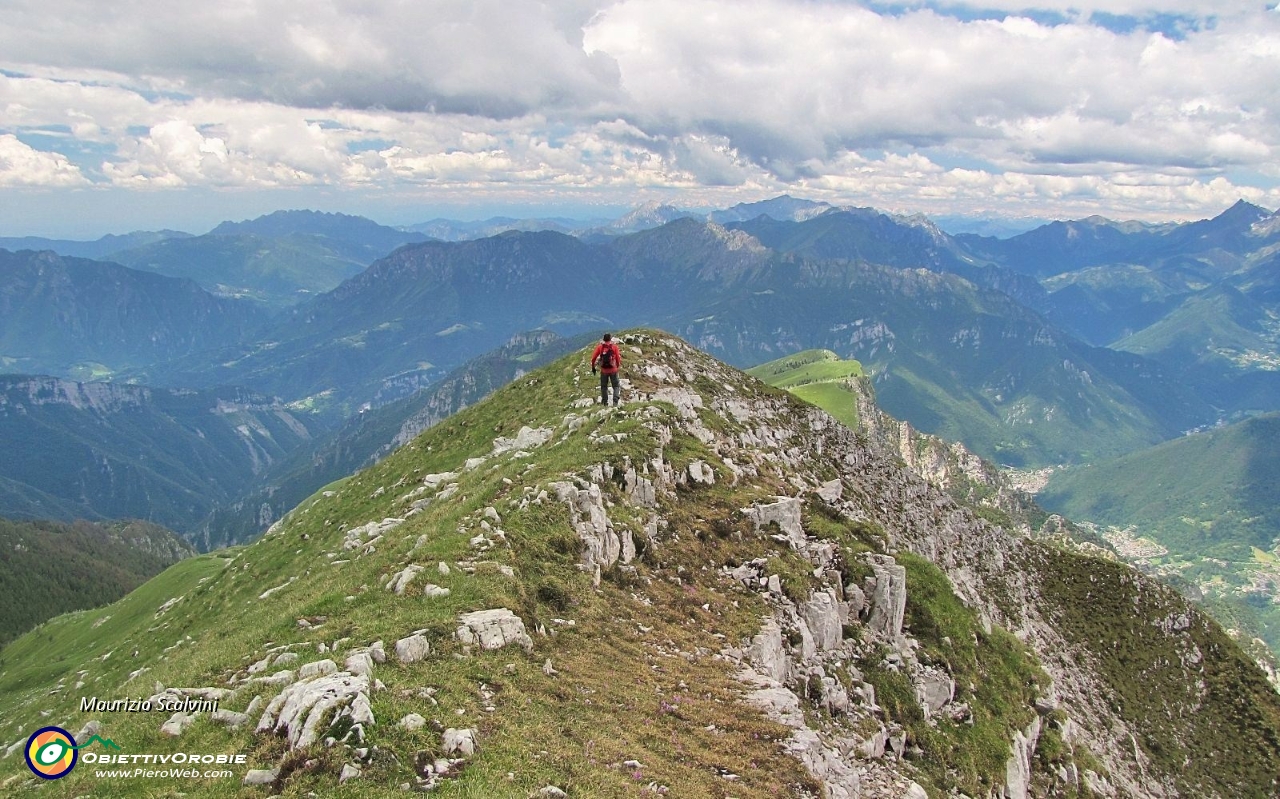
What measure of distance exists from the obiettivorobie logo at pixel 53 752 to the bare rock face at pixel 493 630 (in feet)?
27.9

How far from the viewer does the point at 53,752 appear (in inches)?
609

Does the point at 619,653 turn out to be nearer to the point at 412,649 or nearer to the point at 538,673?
the point at 538,673

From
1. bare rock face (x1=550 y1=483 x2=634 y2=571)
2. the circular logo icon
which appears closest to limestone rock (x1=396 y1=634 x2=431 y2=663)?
the circular logo icon

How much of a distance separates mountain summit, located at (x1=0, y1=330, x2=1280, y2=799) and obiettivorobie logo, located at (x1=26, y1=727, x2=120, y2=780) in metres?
0.32

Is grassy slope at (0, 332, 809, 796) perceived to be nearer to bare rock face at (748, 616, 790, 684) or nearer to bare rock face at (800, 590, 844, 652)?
bare rock face at (748, 616, 790, 684)

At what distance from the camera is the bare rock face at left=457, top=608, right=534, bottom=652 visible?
65.6 feet

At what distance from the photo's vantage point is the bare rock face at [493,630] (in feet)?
65.6

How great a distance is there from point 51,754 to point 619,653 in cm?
1514

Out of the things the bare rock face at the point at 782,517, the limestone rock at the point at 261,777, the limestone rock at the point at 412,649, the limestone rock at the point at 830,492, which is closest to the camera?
the limestone rock at the point at 261,777

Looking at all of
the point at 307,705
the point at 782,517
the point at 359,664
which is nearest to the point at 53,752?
the point at 307,705

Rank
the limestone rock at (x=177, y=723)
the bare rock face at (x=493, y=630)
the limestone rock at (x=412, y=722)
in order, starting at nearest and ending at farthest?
the limestone rock at (x=412, y=722)
the limestone rock at (x=177, y=723)
the bare rock face at (x=493, y=630)

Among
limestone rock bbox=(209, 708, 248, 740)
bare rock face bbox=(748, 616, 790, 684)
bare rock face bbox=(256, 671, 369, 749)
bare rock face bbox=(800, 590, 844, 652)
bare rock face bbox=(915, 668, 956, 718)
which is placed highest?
bare rock face bbox=(256, 671, 369, 749)

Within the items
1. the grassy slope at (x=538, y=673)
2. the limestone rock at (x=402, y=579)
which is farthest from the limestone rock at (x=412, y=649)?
the limestone rock at (x=402, y=579)

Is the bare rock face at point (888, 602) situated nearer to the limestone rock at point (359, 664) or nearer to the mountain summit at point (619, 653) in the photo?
the mountain summit at point (619, 653)
